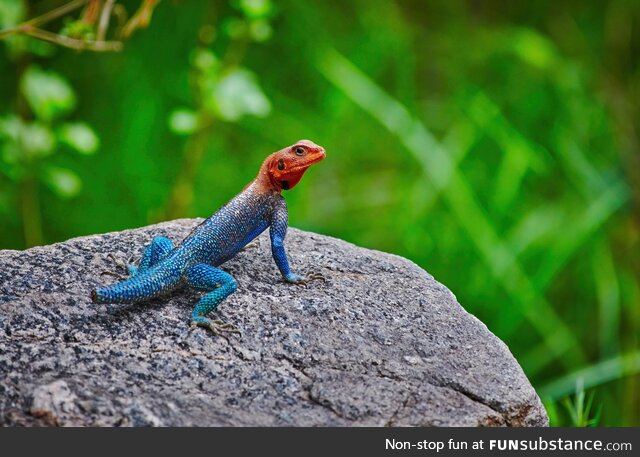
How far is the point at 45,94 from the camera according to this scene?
12.6 feet

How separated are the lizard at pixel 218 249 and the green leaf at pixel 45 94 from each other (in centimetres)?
140

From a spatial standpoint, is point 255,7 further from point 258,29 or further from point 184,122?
point 184,122

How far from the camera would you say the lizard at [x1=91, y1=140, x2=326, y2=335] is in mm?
2439

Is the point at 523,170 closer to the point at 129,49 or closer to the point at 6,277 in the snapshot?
the point at 129,49

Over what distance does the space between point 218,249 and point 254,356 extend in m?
0.55

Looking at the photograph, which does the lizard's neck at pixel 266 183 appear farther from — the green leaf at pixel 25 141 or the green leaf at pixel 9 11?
the green leaf at pixel 9 11

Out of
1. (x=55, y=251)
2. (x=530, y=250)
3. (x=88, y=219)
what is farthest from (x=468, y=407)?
(x=88, y=219)

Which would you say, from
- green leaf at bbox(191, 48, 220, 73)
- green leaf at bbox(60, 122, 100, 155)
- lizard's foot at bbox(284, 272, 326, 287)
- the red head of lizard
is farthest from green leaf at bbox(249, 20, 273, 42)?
lizard's foot at bbox(284, 272, 326, 287)

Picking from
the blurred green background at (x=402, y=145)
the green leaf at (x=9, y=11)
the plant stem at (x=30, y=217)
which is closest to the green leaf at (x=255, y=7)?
Result: the blurred green background at (x=402, y=145)

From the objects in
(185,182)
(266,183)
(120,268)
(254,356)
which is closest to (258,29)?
(185,182)

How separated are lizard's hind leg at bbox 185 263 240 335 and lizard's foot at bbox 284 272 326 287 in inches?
8.2

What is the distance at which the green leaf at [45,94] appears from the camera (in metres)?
3.83

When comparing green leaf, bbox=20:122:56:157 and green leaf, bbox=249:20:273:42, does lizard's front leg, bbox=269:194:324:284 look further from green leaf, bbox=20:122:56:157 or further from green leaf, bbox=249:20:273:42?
green leaf, bbox=20:122:56:157

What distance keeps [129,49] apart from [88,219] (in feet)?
3.66
